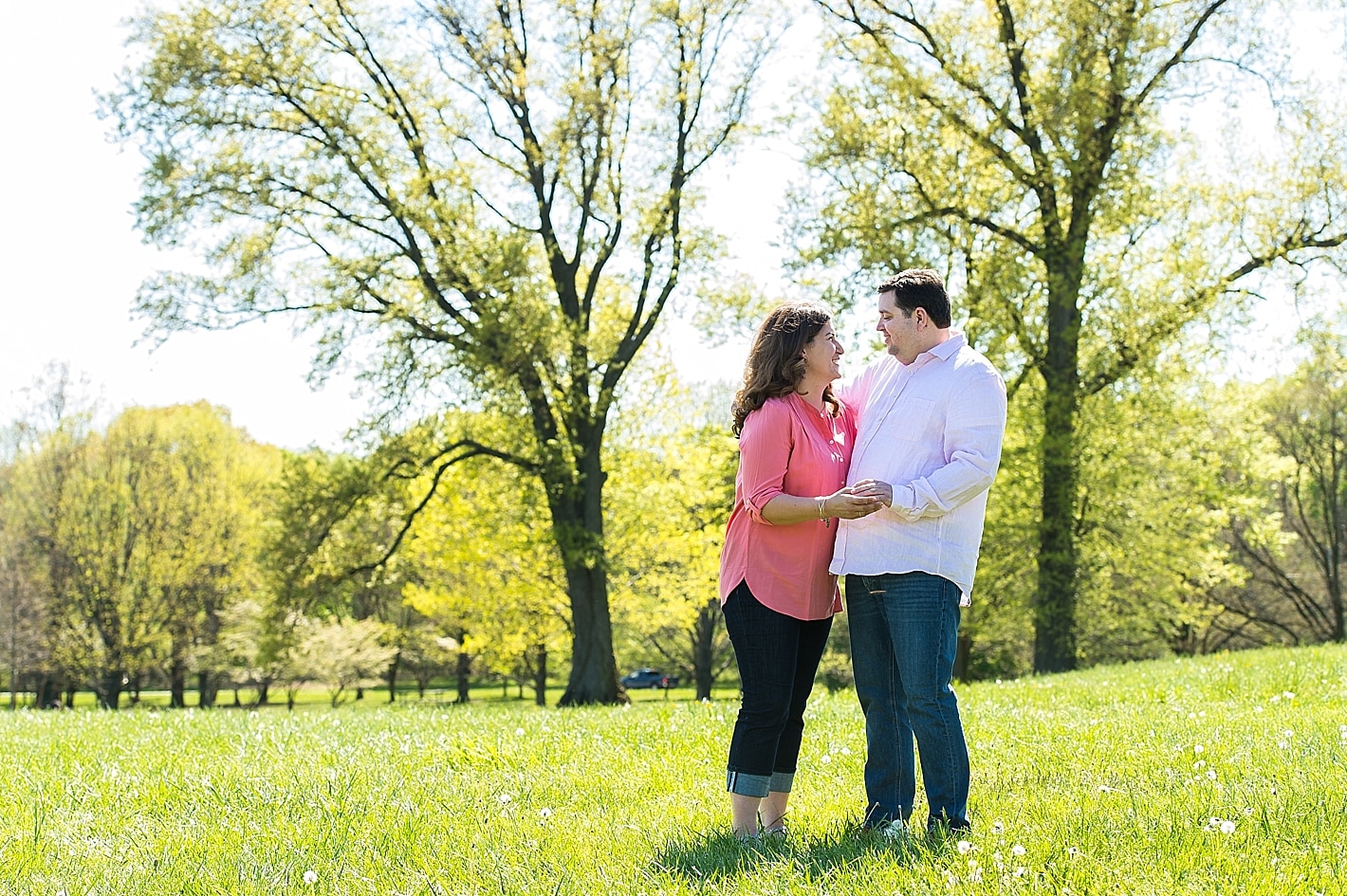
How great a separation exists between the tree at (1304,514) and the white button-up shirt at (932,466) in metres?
31.7

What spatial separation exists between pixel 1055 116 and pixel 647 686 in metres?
47.3

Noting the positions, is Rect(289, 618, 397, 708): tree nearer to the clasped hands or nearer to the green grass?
the green grass

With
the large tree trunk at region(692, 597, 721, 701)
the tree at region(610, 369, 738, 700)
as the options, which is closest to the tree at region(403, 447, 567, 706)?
the tree at region(610, 369, 738, 700)

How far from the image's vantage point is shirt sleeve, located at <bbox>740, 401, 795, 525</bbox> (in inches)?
171

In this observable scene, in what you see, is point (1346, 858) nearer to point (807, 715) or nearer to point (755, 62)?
point (807, 715)

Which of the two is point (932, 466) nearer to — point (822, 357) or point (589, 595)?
point (822, 357)

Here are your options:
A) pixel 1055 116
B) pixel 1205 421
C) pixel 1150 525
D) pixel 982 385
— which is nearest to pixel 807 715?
pixel 982 385

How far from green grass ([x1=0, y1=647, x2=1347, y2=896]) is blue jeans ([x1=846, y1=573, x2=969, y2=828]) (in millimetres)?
224

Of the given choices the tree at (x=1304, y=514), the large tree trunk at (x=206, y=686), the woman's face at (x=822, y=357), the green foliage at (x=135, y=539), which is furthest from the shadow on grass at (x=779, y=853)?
the large tree trunk at (x=206, y=686)

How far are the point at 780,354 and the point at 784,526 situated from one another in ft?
2.28

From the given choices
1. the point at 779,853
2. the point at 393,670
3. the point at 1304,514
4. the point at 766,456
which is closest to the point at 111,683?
the point at 393,670

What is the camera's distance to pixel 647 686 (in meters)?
61.1

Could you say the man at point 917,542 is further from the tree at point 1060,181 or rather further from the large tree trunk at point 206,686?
the large tree trunk at point 206,686

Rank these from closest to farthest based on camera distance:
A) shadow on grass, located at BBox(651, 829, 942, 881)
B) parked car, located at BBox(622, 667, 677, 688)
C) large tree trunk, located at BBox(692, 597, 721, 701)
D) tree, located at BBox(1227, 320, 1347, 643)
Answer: shadow on grass, located at BBox(651, 829, 942, 881), tree, located at BBox(1227, 320, 1347, 643), large tree trunk, located at BBox(692, 597, 721, 701), parked car, located at BBox(622, 667, 677, 688)
